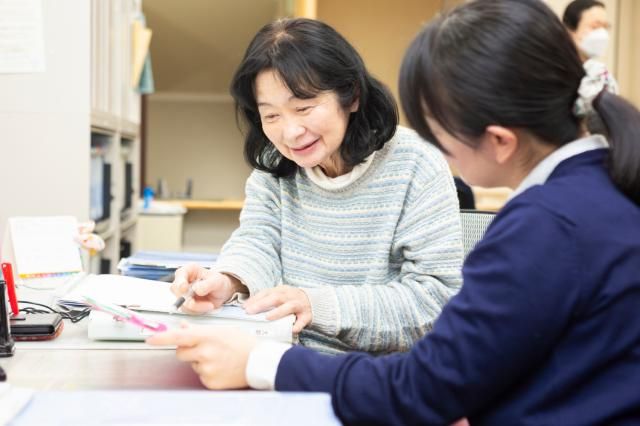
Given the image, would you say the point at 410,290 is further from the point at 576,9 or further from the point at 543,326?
the point at 576,9

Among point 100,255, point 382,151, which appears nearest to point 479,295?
point 382,151

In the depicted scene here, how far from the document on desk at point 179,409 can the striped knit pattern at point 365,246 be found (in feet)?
1.29

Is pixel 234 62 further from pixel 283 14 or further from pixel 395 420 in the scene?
pixel 395 420

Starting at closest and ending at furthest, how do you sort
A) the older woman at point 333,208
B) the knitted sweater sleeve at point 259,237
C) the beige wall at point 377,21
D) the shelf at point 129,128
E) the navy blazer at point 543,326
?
1. the navy blazer at point 543,326
2. the older woman at point 333,208
3. the knitted sweater sleeve at point 259,237
4. the shelf at point 129,128
5. the beige wall at point 377,21

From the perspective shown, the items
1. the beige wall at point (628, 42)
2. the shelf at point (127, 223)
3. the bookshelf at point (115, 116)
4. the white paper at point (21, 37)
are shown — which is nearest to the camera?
the white paper at point (21, 37)

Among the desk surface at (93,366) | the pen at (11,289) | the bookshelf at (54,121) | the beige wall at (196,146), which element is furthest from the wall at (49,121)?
the beige wall at (196,146)

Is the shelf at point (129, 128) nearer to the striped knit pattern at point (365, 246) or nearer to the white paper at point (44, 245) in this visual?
the white paper at point (44, 245)

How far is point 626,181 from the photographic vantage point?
2.13ft

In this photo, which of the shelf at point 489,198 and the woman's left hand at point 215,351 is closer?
the woman's left hand at point 215,351

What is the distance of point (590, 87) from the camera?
0.69 meters

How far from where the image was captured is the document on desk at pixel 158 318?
95cm

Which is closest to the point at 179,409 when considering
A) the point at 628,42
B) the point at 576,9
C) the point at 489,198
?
the point at 576,9

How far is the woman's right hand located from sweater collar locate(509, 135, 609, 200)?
0.51 meters

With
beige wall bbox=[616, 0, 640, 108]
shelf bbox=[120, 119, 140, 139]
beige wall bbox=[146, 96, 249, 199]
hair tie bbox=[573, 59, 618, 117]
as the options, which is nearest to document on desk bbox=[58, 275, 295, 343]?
hair tie bbox=[573, 59, 618, 117]
